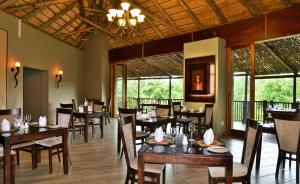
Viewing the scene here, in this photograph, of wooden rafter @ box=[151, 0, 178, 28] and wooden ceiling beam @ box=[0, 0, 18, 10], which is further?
wooden rafter @ box=[151, 0, 178, 28]

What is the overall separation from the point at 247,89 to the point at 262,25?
180 cm

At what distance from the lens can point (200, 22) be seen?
796 centimetres

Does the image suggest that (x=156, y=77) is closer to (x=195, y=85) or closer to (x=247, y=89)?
(x=195, y=85)

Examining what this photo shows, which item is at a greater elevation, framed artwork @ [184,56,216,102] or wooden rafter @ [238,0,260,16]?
wooden rafter @ [238,0,260,16]

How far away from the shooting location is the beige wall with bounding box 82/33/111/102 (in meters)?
11.3

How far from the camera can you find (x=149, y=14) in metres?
8.62

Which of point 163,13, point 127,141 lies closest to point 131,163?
point 127,141

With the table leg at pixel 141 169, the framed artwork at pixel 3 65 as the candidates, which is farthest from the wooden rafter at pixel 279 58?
the framed artwork at pixel 3 65

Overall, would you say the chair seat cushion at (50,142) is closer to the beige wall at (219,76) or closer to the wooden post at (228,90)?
the beige wall at (219,76)

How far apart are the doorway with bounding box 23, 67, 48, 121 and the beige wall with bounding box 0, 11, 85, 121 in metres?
0.18

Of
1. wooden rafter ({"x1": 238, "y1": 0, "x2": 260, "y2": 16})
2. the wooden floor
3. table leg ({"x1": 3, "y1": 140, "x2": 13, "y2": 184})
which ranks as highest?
wooden rafter ({"x1": 238, "y1": 0, "x2": 260, "y2": 16})

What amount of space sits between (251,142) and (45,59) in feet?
26.4

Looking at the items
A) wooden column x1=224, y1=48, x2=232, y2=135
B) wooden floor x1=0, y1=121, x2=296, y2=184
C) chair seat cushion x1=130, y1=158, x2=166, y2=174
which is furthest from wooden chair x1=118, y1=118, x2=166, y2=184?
wooden column x1=224, y1=48, x2=232, y2=135

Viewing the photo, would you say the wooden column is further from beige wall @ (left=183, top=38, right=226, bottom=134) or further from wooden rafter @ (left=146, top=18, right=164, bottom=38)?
wooden rafter @ (left=146, top=18, right=164, bottom=38)
